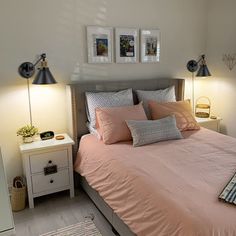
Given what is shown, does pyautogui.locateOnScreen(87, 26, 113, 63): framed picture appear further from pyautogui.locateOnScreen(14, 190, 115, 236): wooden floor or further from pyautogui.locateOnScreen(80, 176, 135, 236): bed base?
pyautogui.locateOnScreen(14, 190, 115, 236): wooden floor

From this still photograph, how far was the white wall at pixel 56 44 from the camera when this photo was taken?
241 cm

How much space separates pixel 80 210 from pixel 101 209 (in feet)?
0.90

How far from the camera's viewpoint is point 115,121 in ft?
7.91

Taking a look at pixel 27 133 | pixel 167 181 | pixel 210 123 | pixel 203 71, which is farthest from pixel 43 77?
pixel 210 123

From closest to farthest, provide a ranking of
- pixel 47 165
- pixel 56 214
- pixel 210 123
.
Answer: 1. pixel 56 214
2. pixel 47 165
3. pixel 210 123

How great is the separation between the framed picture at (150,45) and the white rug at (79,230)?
6.69 ft

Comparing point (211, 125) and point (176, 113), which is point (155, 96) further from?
point (211, 125)

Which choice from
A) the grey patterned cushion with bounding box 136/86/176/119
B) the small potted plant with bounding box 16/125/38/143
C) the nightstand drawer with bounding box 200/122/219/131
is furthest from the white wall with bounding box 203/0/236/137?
the small potted plant with bounding box 16/125/38/143

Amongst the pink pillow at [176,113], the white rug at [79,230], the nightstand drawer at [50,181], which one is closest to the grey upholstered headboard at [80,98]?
the nightstand drawer at [50,181]

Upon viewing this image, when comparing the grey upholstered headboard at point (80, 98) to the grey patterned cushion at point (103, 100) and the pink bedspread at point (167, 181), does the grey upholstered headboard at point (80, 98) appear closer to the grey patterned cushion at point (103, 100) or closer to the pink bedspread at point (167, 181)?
the grey patterned cushion at point (103, 100)

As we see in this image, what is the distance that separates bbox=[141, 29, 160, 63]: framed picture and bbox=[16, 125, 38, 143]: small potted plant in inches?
63.2

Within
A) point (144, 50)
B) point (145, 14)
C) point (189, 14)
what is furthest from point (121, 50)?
point (189, 14)

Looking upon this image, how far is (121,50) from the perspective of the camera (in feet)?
9.62

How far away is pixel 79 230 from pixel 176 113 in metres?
1.57
